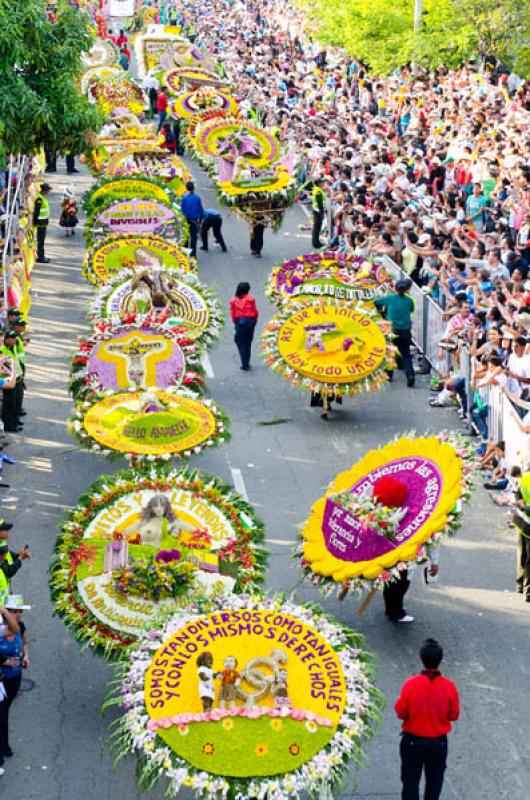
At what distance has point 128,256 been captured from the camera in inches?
950

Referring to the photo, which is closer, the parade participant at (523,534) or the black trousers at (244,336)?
the parade participant at (523,534)

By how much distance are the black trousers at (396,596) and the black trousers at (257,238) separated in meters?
15.8

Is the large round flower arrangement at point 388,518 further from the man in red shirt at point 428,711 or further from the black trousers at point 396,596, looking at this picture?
the man in red shirt at point 428,711

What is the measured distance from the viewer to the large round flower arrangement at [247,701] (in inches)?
422

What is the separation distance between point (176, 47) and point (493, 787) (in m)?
37.3

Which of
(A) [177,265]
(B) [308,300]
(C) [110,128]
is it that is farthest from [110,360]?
(C) [110,128]

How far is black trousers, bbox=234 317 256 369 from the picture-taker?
22797 millimetres

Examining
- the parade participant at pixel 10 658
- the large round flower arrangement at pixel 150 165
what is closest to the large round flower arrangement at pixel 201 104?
the large round flower arrangement at pixel 150 165

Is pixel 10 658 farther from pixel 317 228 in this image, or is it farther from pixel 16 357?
pixel 317 228

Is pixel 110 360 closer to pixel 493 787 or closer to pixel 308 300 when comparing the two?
pixel 308 300

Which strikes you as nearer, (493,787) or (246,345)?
(493,787)

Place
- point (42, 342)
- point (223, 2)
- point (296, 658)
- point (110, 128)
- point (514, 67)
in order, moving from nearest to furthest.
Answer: point (296, 658) < point (42, 342) < point (110, 128) < point (514, 67) < point (223, 2)

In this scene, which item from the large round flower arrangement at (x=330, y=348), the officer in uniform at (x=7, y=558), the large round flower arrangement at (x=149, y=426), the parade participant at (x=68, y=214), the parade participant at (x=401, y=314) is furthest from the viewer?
the parade participant at (x=68, y=214)

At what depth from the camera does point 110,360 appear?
61.9 ft
